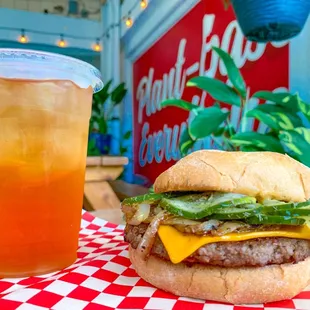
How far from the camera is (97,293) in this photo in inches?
42.8

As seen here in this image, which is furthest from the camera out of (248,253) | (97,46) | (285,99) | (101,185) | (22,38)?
(97,46)

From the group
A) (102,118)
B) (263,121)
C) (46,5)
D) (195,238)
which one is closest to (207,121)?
(263,121)

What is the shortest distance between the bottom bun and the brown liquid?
38 cm

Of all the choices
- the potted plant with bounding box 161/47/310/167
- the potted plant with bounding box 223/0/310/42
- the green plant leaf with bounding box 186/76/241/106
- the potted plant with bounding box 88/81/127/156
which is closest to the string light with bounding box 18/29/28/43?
the potted plant with bounding box 88/81/127/156

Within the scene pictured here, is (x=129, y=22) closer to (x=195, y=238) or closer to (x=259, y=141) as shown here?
(x=259, y=141)

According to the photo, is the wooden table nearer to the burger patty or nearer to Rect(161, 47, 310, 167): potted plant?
Rect(161, 47, 310, 167): potted plant

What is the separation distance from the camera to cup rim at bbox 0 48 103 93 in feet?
3.84

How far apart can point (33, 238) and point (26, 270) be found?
103 millimetres

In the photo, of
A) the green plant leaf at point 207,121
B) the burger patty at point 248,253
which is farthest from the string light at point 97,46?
the burger patty at point 248,253

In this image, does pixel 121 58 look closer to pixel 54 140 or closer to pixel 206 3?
pixel 206 3

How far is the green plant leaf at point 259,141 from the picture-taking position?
7.07 feet

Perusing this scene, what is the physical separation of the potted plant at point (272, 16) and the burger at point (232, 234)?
1309 millimetres

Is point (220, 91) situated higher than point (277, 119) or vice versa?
point (220, 91)

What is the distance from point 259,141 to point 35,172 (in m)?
1.31
